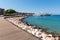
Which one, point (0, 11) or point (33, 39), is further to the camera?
point (0, 11)

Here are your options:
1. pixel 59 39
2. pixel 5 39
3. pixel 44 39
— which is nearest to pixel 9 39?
pixel 5 39

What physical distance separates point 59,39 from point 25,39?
1887mm

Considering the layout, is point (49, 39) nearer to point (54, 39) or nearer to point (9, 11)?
point (54, 39)

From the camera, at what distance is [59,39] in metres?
6.84

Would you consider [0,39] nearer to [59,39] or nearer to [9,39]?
[9,39]

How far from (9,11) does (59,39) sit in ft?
206

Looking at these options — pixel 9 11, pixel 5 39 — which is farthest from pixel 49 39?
pixel 9 11

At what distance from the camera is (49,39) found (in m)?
7.15

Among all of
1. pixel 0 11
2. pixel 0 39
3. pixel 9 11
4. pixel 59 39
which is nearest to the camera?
pixel 0 39

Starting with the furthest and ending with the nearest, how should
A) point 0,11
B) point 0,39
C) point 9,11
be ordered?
point 0,11 → point 9,11 → point 0,39

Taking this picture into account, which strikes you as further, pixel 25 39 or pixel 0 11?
pixel 0 11

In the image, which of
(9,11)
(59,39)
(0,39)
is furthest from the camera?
(9,11)

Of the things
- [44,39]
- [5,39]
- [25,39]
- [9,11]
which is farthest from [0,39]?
[9,11]

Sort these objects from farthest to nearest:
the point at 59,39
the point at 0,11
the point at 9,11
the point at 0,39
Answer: the point at 0,11 < the point at 9,11 < the point at 59,39 < the point at 0,39
